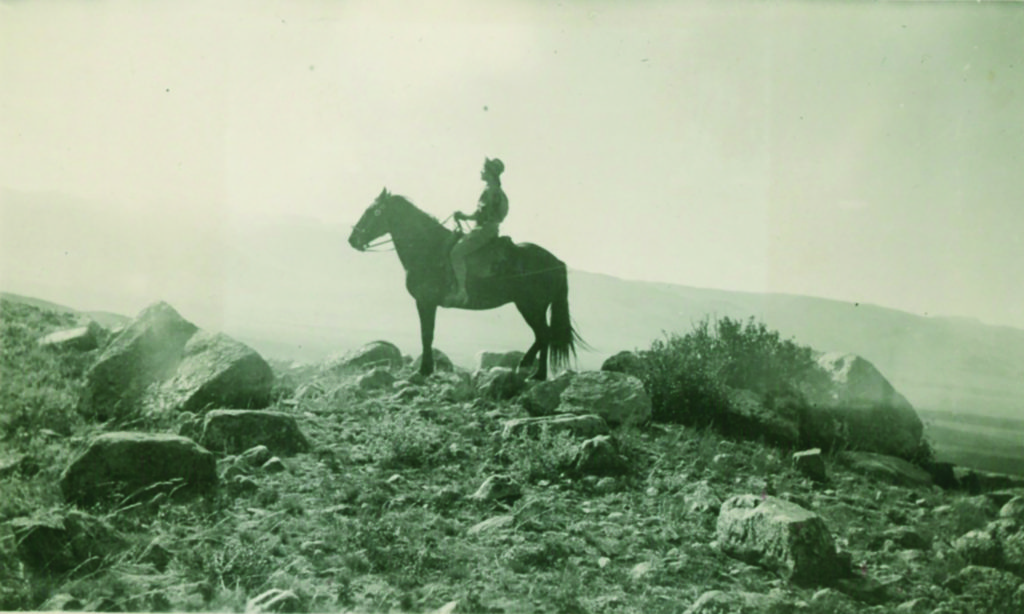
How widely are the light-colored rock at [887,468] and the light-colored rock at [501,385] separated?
356 centimetres

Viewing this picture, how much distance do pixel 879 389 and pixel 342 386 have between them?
5992mm

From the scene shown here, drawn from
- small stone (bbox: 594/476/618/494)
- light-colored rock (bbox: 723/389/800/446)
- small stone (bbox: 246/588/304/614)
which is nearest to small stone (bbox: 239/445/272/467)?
small stone (bbox: 246/588/304/614)

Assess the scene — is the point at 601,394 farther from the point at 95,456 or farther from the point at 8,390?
the point at 8,390

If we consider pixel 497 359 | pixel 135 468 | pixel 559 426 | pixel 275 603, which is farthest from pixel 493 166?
pixel 275 603

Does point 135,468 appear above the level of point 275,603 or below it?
above

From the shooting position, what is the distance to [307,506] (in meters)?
6.45

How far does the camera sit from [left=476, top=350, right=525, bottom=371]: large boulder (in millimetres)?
10852

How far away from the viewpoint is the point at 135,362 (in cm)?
788

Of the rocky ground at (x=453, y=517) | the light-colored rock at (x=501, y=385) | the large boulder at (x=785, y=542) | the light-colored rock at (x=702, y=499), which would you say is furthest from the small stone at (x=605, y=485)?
the light-colored rock at (x=501, y=385)

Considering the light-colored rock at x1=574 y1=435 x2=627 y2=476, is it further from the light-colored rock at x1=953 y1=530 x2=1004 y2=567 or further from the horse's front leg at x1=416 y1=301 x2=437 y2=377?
the horse's front leg at x1=416 y1=301 x2=437 y2=377

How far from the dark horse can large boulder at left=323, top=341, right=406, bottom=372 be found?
2.50 feet

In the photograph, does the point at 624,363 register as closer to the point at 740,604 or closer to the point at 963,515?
the point at 963,515

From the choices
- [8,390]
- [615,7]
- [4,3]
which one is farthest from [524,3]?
[8,390]

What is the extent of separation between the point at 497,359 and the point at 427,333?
4.25 ft
